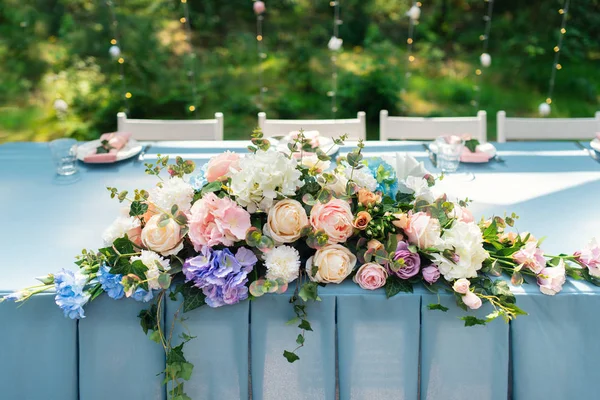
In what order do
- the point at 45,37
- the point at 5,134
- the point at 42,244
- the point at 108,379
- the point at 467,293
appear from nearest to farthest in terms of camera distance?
the point at 467,293 → the point at 108,379 → the point at 42,244 → the point at 5,134 → the point at 45,37

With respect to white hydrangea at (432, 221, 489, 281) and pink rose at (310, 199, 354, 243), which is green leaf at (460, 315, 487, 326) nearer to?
white hydrangea at (432, 221, 489, 281)

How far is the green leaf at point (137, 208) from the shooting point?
4.53ft

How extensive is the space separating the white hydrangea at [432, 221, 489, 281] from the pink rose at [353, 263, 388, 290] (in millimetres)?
121

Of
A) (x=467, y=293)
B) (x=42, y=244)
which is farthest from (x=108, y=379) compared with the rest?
(x=467, y=293)

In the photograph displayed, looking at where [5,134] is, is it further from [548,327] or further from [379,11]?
[548,327]

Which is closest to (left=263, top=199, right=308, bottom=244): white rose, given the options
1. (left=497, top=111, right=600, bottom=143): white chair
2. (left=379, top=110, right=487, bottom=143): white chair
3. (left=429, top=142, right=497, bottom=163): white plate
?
(left=429, top=142, right=497, bottom=163): white plate

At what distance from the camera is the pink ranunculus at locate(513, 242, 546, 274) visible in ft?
4.73

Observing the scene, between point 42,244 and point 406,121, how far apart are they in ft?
5.75

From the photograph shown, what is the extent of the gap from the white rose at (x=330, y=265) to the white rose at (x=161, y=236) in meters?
0.30

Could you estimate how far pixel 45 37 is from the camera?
17.8 feet

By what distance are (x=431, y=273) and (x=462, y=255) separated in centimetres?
8

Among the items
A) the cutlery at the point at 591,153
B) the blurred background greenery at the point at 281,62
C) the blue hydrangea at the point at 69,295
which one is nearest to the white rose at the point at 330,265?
the blue hydrangea at the point at 69,295

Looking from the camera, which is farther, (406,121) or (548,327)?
(406,121)

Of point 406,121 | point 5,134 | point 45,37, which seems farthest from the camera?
point 45,37
